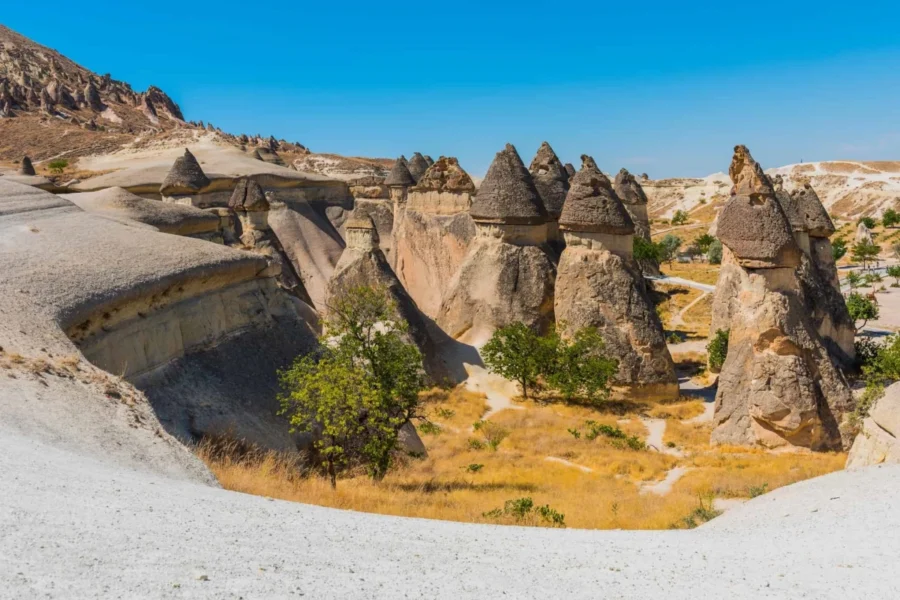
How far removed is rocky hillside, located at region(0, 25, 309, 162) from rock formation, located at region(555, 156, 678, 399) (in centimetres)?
3167

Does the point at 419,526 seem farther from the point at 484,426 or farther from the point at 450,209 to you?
the point at 450,209

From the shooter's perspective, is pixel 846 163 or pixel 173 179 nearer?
pixel 173 179

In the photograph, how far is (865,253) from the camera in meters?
43.5

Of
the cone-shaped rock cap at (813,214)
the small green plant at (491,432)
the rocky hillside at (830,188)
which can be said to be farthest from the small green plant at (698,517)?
the rocky hillside at (830,188)

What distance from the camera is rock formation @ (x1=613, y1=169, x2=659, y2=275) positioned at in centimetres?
3772

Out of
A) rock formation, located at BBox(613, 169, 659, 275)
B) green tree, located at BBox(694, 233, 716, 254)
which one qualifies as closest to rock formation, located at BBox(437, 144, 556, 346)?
rock formation, located at BBox(613, 169, 659, 275)

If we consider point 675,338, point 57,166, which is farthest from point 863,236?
point 57,166

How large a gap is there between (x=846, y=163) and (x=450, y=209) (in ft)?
271

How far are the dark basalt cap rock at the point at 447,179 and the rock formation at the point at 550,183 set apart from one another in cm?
248

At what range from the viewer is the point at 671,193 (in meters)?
82.5

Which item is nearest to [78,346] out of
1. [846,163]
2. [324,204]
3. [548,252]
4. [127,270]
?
[127,270]

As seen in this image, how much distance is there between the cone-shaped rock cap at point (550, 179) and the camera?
22516 mm

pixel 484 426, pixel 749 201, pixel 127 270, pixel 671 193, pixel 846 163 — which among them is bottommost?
pixel 484 426

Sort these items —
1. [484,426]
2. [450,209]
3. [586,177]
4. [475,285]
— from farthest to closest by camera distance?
[450,209]
[475,285]
[586,177]
[484,426]
